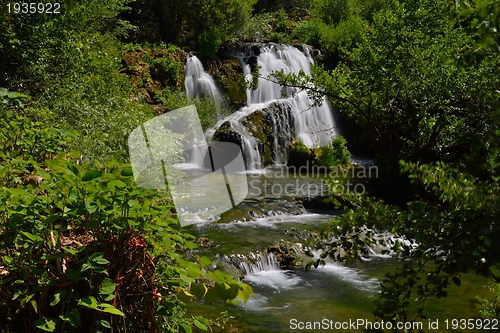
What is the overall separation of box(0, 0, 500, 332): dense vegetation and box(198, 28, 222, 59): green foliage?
0.07m

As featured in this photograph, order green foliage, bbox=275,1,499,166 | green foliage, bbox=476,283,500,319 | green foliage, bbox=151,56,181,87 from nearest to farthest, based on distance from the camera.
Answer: green foliage, bbox=476,283,500,319 < green foliage, bbox=275,1,499,166 < green foliage, bbox=151,56,181,87

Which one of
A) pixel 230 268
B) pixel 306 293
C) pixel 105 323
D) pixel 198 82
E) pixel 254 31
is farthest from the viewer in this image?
pixel 254 31

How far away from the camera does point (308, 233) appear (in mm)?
9344

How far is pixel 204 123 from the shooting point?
53.6ft

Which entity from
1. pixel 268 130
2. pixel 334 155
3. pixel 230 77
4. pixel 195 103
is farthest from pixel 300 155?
pixel 230 77

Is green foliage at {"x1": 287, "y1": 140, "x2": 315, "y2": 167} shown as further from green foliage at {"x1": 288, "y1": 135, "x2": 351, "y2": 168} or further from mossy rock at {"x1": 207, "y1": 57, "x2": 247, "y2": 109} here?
mossy rock at {"x1": 207, "y1": 57, "x2": 247, "y2": 109}

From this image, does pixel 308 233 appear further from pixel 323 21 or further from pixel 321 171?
pixel 323 21

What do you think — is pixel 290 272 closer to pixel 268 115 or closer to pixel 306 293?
pixel 306 293

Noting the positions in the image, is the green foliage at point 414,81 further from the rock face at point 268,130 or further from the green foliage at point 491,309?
the rock face at point 268,130

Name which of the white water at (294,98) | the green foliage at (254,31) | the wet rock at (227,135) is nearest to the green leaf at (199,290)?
the wet rock at (227,135)

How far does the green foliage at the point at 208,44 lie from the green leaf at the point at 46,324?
19985 millimetres

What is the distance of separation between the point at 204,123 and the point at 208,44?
6.00 m

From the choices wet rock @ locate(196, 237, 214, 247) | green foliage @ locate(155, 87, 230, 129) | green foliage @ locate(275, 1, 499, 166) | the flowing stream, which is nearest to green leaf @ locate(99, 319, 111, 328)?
the flowing stream

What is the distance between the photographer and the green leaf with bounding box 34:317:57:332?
154cm
